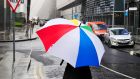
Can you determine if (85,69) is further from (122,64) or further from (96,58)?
(122,64)

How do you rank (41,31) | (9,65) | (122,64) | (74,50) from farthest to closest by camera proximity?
(122,64) < (9,65) < (41,31) < (74,50)

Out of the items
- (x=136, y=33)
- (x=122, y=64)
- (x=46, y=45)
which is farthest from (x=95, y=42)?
(x=136, y=33)

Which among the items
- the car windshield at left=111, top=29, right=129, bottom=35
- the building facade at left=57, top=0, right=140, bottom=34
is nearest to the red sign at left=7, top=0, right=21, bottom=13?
the car windshield at left=111, top=29, right=129, bottom=35

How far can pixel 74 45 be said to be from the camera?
5.54 meters

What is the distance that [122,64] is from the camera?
16812 mm

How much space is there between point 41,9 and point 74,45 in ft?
402

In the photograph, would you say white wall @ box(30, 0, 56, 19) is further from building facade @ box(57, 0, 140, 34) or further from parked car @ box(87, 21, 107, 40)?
parked car @ box(87, 21, 107, 40)

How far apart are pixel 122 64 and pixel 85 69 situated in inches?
444

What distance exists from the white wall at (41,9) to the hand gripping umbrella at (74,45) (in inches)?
4571

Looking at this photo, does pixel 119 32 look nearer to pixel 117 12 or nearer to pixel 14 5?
pixel 14 5

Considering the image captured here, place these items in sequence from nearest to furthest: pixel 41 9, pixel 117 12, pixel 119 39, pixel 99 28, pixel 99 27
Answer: pixel 119 39
pixel 99 28
pixel 99 27
pixel 117 12
pixel 41 9

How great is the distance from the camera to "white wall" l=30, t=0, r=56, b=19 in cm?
12400

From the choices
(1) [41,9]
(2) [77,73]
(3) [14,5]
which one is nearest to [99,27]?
(3) [14,5]

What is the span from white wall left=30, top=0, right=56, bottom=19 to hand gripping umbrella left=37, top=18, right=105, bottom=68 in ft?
381
